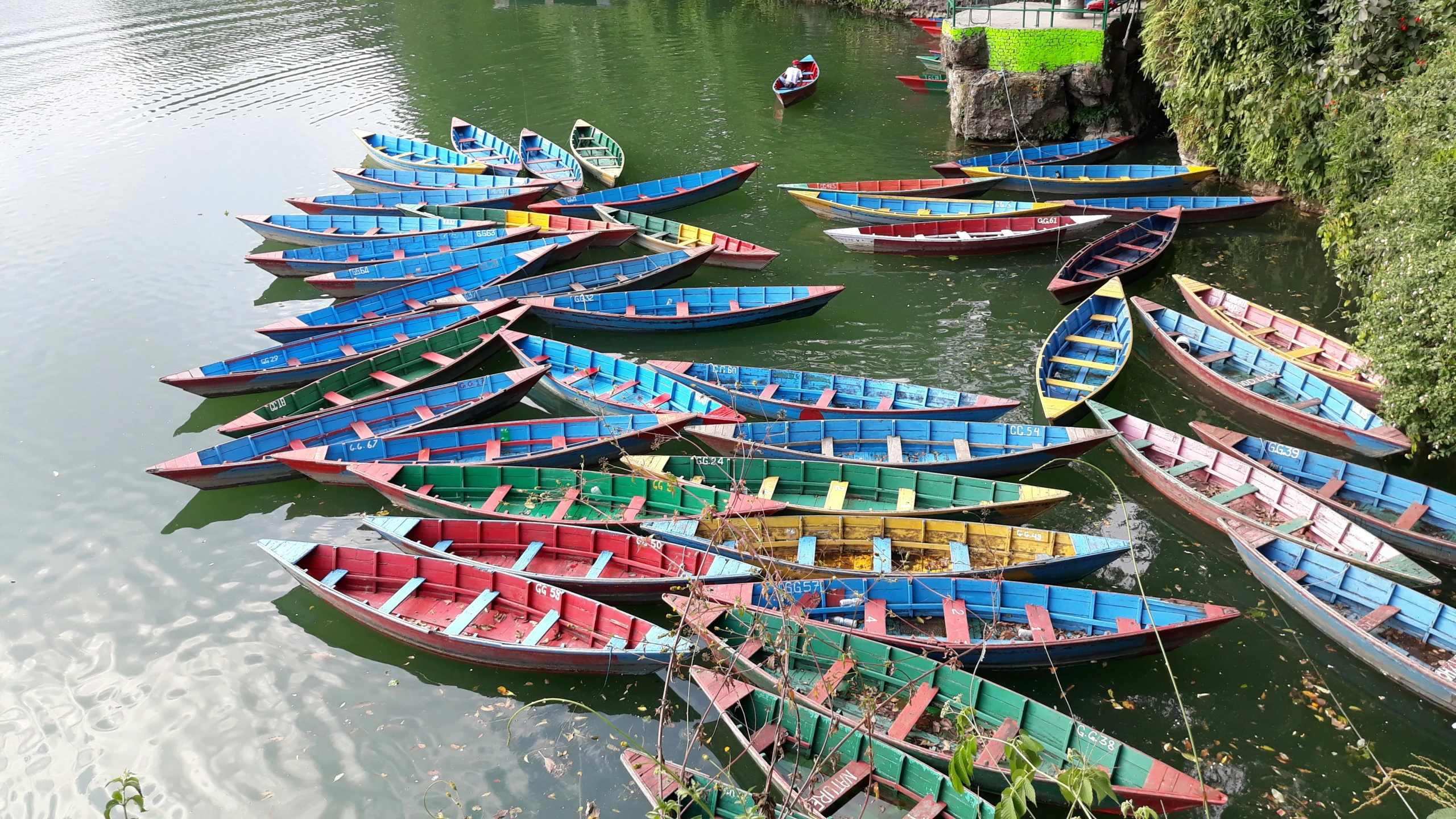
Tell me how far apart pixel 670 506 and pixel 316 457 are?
5282 mm

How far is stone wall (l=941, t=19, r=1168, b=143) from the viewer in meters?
24.9

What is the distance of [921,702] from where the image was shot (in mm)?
9375

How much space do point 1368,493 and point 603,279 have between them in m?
13.6

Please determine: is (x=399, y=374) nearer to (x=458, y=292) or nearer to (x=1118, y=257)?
(x=458, y=292)

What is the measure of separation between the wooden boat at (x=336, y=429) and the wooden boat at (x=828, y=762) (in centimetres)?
681

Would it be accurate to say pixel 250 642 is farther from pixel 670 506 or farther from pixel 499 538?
pixel 670 506

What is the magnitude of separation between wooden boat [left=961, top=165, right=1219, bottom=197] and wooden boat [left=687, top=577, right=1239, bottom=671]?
46.4 feet

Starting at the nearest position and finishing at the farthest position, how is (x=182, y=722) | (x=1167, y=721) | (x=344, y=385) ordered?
1. (x=1167, y=721)
2. (x=182, y=722)
3. (x=344, y=385)

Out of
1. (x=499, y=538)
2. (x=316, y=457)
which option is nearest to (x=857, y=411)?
(x=499, y=538)

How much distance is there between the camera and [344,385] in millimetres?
15531

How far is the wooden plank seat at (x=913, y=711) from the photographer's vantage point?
9.10 m

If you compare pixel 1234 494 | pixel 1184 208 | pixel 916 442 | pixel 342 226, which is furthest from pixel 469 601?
pixel 1184 208

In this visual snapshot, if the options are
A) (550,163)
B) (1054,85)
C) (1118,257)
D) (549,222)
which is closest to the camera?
(1118,257)

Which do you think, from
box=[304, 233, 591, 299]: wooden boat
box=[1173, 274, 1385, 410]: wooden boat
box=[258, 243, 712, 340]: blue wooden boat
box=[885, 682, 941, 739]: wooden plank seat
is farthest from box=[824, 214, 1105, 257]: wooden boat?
box=[885, 682, 941, 739]: wooden plank seat
